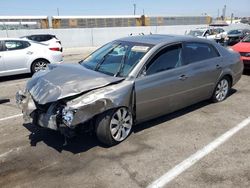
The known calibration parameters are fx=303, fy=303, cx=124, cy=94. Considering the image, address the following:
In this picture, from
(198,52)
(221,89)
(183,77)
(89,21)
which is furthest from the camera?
(89,21)

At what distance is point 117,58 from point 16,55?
586 centimetres

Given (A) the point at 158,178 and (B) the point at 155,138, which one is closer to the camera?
(A) the point at 158,178

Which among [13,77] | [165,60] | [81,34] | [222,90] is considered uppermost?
[165,60]

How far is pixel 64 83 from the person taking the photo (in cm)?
453

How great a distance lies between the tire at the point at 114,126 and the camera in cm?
444

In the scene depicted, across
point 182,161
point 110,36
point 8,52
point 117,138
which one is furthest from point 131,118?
point 110,36

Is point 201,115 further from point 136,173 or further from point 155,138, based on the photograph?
point 136,173

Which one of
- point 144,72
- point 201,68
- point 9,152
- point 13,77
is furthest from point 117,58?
point 13,77

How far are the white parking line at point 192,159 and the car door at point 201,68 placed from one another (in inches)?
39.9

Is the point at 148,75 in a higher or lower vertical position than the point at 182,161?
higher

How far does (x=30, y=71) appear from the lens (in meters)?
10.5

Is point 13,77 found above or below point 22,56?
below

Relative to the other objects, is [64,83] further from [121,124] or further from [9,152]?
[9,152]

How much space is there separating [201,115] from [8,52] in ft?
22.3
